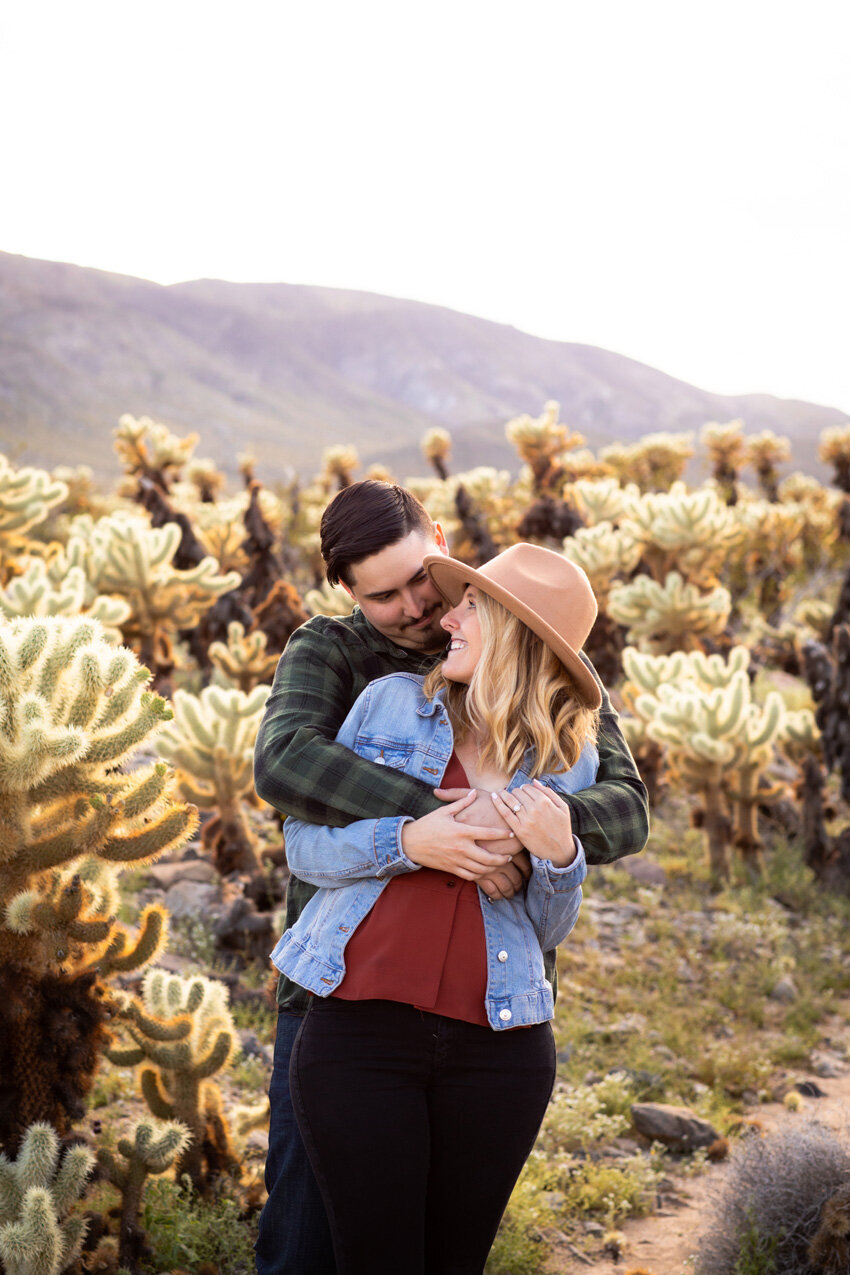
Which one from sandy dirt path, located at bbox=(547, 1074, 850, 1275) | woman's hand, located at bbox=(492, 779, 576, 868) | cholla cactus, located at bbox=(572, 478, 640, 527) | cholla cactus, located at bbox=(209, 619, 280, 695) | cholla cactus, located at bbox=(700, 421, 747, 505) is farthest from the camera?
cholla cactus, located at bbox=(700, 421, 747, 505)

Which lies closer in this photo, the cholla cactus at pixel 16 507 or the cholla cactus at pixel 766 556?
the cholla cactus at pixel 16 507

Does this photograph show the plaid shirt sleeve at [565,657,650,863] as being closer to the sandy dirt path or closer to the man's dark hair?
the man's dark hair

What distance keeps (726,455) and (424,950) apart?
18017mm

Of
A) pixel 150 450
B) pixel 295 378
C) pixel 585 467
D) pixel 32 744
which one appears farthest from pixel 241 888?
pixel 295 378

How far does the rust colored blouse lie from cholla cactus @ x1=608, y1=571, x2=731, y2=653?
817 centimetres

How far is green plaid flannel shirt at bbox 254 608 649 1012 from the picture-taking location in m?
2.10

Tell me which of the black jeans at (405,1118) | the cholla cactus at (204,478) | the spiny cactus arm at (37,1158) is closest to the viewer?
the black jeans at (405,1118)

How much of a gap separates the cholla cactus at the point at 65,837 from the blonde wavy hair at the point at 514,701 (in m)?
1.03

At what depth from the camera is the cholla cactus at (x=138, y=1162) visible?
10.1 feet

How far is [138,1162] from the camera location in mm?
3080

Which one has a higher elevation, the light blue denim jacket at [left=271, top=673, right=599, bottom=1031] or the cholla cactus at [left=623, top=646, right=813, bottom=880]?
→ the light blue denim jacket at [left=271, top=673, right=599, bottom=1031]

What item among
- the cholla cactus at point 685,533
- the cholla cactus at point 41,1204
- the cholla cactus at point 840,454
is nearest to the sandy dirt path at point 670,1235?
the cholla cactus at point 41,1204

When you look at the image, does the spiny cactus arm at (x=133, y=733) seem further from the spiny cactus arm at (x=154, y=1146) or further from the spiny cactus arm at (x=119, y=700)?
the spiny cactus arm at (x=154, y=1146)

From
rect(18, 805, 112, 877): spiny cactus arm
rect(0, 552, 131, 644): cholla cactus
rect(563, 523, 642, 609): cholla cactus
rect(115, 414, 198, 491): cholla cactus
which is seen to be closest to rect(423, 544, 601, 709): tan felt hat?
rect(18, 805, 112, 877): spiny cactus arm
